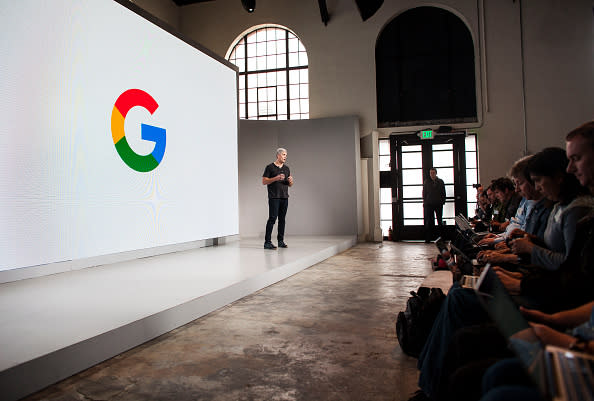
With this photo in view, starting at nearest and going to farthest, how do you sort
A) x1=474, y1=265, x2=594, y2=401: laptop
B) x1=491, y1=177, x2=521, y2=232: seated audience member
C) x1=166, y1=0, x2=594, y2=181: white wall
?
x1=474, y1=265, x2=594, y2=401: laptop < x1=491, y1=177, x2=521, y2=232: seated audience member < x1=166, y1=0, x2=594, y2=181: white wall

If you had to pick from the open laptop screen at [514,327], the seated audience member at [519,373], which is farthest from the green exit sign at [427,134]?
the open laptop screen at [514,327]

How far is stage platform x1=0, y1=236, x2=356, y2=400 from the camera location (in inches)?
72.8

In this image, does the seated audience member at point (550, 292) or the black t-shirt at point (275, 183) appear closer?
the seated audience member at point (550, 292)

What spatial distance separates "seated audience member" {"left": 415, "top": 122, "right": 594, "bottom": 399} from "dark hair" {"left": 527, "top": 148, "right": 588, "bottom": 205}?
1.24 ft

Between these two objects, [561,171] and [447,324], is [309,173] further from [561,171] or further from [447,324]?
[447,324]

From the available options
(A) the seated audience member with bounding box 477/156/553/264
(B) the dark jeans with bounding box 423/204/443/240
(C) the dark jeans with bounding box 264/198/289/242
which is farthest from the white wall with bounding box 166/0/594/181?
(A) the seated audience member with bounding box 477/156/553/264

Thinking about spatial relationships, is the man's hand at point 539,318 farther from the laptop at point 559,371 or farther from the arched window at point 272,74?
the arched window at point 272,74

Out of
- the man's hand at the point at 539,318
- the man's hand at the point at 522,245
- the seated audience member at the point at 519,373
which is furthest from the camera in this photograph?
the man's hand at the point at 522,245

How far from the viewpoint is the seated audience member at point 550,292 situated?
1.36 m

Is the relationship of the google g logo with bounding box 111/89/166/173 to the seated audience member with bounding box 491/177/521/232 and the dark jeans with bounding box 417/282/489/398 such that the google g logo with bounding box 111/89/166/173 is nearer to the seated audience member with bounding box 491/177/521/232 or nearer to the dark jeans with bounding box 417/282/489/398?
the dark jeans with bounding box 417/282/489/398

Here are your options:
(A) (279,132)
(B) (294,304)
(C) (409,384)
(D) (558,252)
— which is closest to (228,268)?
(B) (294,304)

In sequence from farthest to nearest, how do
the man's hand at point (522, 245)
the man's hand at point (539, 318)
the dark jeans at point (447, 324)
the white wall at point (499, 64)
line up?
1. the white wall at point (499, 64)
2. the man's hand at point (522, 245)
3. the dark jeans at point (447, 324)
4. the man's hand at point (539, 318)

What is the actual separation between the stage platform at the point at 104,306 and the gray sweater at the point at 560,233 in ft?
6.86

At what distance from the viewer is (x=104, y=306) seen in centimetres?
262
